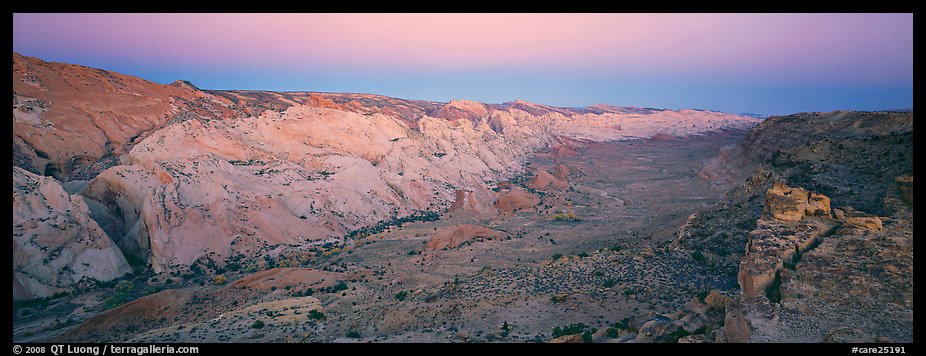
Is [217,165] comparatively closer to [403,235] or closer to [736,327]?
[403,235]

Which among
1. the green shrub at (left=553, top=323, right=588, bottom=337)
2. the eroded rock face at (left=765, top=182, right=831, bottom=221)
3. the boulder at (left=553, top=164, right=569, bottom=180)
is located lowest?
the green shrub at (left=553, top=323, right=588, bottom=337)

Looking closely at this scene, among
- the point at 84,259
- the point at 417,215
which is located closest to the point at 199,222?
the point at 84,259

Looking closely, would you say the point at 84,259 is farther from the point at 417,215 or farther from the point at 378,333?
the point at 417,215

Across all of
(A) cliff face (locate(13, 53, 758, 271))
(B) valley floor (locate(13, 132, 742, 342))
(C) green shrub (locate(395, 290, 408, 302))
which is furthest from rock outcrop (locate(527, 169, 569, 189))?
(C) green shrub (locate(395, 290, 408, 302))

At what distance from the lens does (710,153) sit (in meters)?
66.8

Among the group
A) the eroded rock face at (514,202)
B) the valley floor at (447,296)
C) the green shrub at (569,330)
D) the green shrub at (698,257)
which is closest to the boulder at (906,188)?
the valley floor at (447,296)

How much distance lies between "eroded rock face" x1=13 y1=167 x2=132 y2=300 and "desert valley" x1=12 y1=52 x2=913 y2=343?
0.07m

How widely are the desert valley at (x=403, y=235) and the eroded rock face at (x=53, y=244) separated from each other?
68 mm

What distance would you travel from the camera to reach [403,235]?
91.1 ft

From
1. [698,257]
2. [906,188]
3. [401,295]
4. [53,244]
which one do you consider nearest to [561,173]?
[698,257]

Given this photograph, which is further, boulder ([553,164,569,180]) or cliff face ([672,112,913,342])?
boulder ([553,164,569,180])

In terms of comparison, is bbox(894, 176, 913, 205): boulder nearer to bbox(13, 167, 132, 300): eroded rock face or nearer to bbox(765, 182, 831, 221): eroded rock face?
bbox(765, 182, 831, 221): eroded rock face

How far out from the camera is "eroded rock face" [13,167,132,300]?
1802cm
